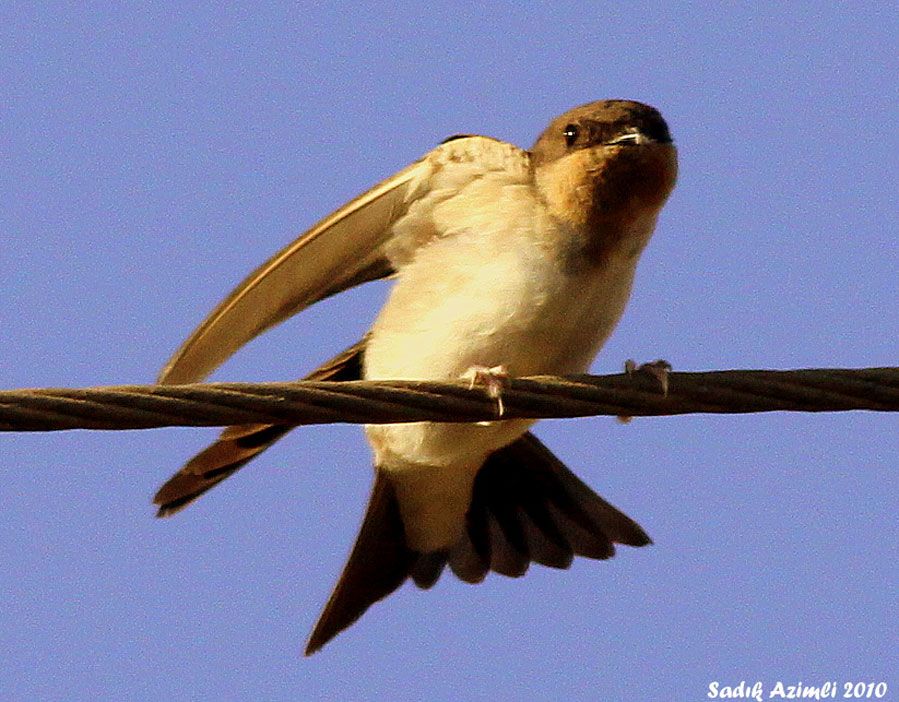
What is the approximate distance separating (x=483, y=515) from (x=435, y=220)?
1.40 m

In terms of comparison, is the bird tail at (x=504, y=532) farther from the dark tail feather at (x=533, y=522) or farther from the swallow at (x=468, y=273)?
the swallow at (x=468, y=273)

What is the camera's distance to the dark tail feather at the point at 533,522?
22.2 feet

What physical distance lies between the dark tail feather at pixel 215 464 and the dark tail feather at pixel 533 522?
3.74 ft

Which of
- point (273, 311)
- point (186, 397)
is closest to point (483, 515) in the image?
point (273, 311)

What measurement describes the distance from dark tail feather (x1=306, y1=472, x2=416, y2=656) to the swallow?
12 centimetres

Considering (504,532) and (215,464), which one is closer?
(215,464)

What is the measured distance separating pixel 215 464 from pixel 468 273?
3.37 ft

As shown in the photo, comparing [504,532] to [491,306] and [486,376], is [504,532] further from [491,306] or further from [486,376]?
[486,376]

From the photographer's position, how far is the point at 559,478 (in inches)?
267

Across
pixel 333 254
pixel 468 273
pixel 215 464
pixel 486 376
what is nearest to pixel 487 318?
pixel 468 273

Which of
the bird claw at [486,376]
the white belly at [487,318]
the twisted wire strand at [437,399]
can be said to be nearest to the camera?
the twisted wire strand at [437,399]

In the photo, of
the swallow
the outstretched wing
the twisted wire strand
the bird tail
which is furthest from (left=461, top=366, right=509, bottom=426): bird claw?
the bird tail

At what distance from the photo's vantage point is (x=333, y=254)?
19.3 feet

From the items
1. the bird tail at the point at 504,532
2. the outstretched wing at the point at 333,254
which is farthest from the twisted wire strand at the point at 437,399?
the bird tail at the point at 504,532
